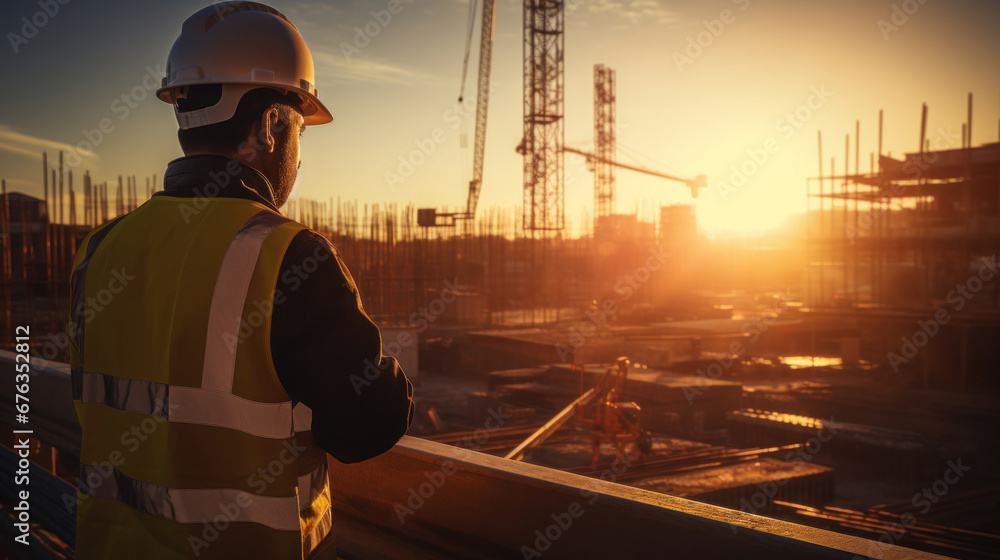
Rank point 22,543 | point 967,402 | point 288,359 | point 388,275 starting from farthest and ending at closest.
Result: point 388,275
point 967,402
point 22,543
point 288,359

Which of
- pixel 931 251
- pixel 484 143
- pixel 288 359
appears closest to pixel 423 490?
pixel 288 359

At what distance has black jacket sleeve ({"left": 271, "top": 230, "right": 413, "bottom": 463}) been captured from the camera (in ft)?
3.67

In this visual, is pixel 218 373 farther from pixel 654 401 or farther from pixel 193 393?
pixel 654 401

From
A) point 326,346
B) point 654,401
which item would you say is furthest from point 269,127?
point 654,401

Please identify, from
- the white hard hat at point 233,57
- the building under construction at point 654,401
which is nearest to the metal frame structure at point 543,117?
the building under construction at point 654,401

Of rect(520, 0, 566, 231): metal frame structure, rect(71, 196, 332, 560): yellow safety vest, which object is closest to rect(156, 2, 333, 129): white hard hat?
rect(71, 196, 332, 560): yellow safety vest

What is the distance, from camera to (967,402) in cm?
1427

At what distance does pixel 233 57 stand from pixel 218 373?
2.16ft

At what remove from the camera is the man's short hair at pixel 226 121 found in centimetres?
131

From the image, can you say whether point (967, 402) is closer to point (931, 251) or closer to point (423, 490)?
point (931, 251)

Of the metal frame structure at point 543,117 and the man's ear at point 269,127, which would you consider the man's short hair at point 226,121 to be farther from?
the metal frame structure at point 543,117

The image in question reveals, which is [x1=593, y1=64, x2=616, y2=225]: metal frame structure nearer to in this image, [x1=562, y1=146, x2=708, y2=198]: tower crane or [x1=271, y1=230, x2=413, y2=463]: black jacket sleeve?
[x1=562, y1=146, x2=708, y2=198]: tower crane

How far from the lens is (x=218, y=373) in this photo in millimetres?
1120

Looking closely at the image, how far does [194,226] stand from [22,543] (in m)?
2.40
